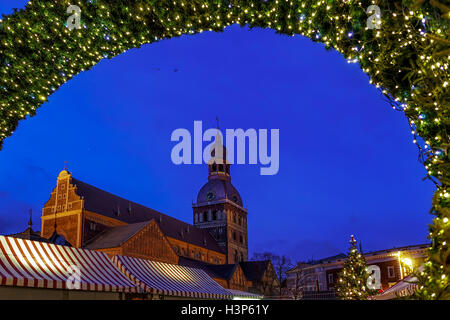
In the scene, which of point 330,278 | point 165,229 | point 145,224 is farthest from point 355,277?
point 165,229

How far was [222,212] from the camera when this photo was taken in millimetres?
78938

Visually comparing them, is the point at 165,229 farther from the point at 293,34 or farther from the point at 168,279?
the point at 293,34

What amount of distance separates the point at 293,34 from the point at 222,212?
72.7 m

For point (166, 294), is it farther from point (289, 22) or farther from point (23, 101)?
point (289, 22)

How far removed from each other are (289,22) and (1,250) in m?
8.53

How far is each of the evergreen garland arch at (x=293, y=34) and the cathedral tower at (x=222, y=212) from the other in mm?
70441

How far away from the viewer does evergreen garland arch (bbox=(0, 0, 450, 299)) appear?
153 inches

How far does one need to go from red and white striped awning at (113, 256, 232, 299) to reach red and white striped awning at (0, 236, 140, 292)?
0.41m

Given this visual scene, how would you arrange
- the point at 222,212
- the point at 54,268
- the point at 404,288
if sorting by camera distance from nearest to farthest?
the point at 54,268 → the point at 404,288 → the point at 222,212

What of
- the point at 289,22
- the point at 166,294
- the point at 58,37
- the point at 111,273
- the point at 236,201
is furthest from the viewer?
the point at 236,201

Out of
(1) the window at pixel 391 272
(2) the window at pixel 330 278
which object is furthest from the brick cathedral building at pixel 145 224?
(1) the window at pixel 391 272

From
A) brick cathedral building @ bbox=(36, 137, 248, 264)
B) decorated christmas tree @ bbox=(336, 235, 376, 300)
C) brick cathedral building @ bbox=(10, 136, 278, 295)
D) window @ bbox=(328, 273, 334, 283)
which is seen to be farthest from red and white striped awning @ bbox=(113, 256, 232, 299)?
window @ bbox=(328, 273, 334, 283)
